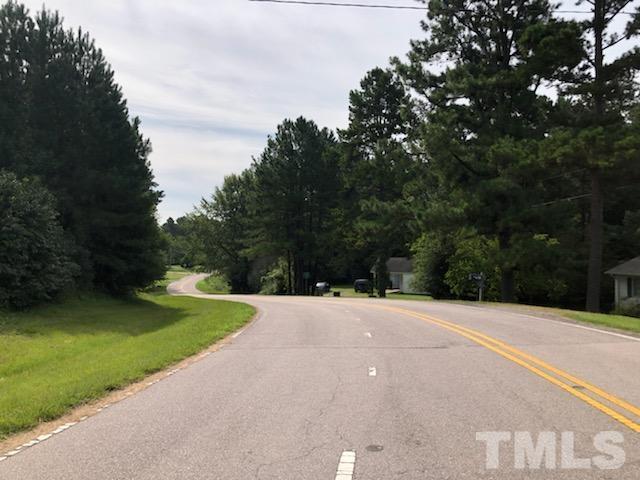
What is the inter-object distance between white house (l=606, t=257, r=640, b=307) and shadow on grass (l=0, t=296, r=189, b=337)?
25.5 m

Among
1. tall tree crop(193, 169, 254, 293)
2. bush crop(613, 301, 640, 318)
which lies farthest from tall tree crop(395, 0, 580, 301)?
tall tree crop(193, 169, 254, 293)

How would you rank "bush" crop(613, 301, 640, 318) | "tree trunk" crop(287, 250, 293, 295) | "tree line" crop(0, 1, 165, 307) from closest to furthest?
"tree line" crop(0, 1, 165, 307)
"bush" crop(613, 301, 640, 318)
"tree trunk" crop(287, 250, 293, 295)

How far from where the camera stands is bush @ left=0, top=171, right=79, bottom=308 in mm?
24109

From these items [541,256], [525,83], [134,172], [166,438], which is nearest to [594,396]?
[166,438]

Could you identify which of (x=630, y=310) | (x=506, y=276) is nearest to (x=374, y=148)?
(x=506, y=276)

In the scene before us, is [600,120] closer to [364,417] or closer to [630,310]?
[630,310]

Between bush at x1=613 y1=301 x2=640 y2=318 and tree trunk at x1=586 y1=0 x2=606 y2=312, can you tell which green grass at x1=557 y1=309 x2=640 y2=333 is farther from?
bush at x1=613 y1=301 x2=640 y2=318

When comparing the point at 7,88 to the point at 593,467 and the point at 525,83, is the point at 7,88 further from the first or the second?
the point at 593,467

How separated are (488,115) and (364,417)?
29507 millimetres

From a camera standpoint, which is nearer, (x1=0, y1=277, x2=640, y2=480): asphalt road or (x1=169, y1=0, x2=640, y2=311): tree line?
(x1=0, y1=277, x2=640, y2=480): asphalt road

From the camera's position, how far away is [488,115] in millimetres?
33500

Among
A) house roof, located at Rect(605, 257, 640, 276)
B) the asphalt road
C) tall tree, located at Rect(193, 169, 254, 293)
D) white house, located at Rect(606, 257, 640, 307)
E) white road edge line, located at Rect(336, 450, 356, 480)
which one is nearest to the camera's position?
white road edge line, located at Rect(336, 450, 356, 480)

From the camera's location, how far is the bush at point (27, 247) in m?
24.1

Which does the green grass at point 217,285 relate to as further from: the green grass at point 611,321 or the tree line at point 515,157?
the green grass at point 611,321
